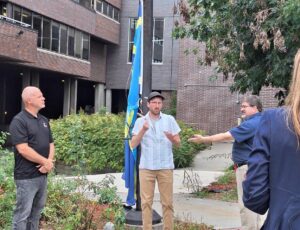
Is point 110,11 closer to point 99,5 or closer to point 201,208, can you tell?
point 99,5

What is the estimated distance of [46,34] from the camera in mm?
28656

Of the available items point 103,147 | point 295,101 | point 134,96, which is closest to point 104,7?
point 103,147

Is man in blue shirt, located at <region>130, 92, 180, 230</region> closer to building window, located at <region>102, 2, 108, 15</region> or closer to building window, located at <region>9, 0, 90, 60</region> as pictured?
building window, located at <region>9, 0, 90, 60</region>

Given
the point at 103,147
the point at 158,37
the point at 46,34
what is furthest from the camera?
the point at 158,37

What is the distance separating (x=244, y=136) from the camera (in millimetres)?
5199

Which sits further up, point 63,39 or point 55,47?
point 63,39

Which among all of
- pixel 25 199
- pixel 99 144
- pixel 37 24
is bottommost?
pixel 99 144

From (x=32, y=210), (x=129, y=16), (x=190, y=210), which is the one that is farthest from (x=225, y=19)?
(x=129, y=16)

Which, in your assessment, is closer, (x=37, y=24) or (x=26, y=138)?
(x=26, y=138)

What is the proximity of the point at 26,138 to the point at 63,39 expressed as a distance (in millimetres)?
26033

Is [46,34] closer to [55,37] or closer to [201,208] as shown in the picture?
[55,37]

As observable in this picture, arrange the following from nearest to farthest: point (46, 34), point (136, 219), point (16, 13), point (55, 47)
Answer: point (136, 219) < point (16, 13) < point (46, 34) < point (55, 47)

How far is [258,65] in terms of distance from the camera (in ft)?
27.9

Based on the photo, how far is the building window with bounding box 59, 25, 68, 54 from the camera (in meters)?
30.1
